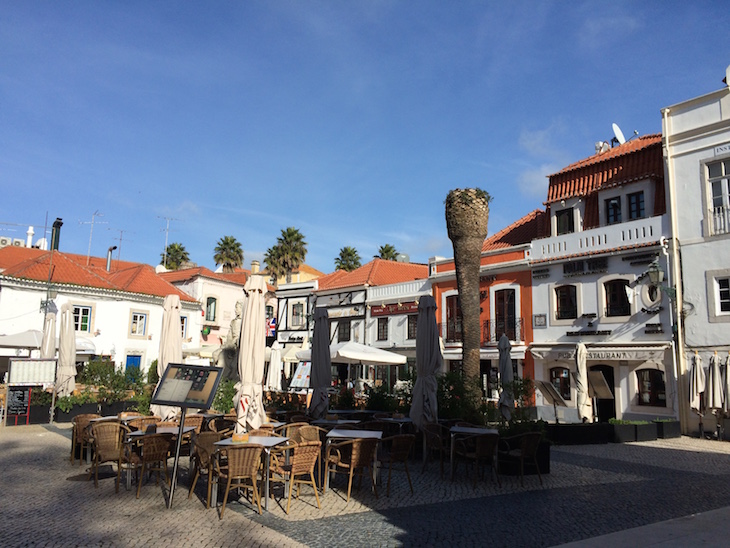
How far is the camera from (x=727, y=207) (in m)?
18.0

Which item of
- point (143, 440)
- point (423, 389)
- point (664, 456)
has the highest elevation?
point (423, 389)

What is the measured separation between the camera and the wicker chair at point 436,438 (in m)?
10.2

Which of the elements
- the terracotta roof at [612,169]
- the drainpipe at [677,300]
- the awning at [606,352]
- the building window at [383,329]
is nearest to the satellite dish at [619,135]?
the terracotta roof at [612,169]

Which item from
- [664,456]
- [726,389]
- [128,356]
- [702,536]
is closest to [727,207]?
[726,389]

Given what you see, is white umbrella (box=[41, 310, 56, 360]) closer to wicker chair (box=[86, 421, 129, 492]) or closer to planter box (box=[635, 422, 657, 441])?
wicker chair (box=[86, 421, 129, 492])

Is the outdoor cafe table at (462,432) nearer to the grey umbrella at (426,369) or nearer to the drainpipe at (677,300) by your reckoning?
the grey umbrella at (426,369)

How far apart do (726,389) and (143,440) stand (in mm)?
16055

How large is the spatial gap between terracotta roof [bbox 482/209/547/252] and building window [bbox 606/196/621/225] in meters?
3.76

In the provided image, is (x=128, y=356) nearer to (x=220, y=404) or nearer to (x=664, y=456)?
(x=220, y=404)

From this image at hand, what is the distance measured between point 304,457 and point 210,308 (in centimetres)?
3388

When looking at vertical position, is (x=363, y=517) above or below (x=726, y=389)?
below

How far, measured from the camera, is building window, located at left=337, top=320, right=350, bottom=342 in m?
33.1

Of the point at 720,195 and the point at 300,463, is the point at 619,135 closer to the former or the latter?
the point at 720,195

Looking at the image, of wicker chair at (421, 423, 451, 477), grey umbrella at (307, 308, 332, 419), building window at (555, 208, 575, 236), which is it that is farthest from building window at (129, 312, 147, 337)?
wicker chair at (421, 423, 451, 477)
